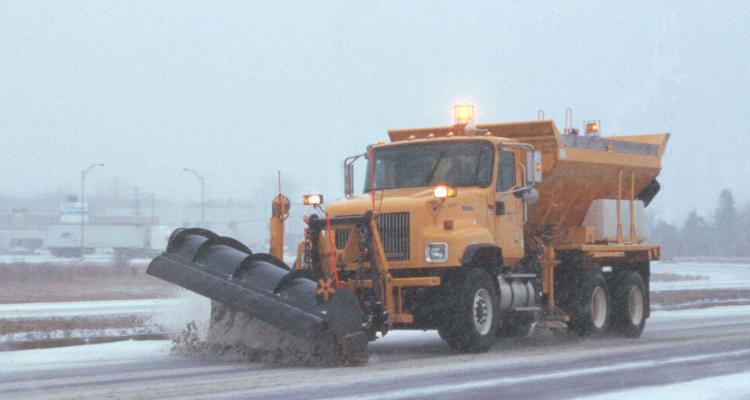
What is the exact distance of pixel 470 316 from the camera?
1435 centimetres

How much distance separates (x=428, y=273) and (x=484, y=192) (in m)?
1.58

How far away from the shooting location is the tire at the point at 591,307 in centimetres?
1802

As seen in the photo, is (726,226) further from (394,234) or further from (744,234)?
(394,234)

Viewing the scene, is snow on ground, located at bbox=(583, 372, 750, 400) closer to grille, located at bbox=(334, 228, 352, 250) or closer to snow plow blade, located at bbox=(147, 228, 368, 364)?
snow plow blade, located at bbox=(147, 228, 368, 364)

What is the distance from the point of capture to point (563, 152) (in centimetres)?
1719

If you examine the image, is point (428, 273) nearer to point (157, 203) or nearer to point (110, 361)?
point (110, 361)

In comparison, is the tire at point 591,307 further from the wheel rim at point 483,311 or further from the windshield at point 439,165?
the windshield at point 439,165

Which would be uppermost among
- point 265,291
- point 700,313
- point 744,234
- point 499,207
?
point 499,207

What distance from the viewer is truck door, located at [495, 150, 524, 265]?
51.1 ft

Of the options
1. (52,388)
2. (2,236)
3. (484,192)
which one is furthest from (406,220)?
(2,236)

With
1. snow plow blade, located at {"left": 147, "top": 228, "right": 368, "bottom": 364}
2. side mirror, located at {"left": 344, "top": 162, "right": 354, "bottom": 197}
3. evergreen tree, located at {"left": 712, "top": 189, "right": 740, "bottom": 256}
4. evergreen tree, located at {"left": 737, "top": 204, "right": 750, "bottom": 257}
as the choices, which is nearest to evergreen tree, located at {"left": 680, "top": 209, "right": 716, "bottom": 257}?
evergreen tree, located at {"left": 712, "top": 189, "right": 740, "bottom": 256}

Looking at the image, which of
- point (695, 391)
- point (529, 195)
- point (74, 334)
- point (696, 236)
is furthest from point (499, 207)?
point (696, 236)

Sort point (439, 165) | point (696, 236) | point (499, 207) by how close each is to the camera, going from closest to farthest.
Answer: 1. point (499, 207)
2. point (439, 165)
3. point (696, 236)

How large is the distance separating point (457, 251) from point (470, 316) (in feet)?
2.74
